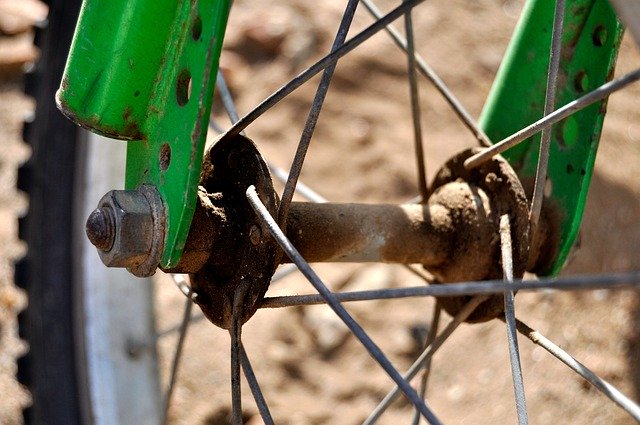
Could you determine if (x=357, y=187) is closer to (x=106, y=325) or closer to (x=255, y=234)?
(x=106, y=325)

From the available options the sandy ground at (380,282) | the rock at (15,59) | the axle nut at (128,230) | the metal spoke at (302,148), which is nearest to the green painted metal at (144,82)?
the axle nut at (128,230)

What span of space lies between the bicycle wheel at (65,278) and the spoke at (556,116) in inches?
30.1

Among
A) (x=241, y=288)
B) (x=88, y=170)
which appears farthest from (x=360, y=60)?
(x=241, y=288)

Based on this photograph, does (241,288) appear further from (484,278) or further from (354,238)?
(484,278)

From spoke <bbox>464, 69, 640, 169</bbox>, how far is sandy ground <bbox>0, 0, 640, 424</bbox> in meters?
0.94

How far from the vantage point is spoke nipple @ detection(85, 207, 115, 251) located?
3.10ft

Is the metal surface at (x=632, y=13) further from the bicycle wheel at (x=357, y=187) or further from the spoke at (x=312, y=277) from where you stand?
the bicycle wheel at (x=357, y=187)

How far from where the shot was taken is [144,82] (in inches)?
39.9

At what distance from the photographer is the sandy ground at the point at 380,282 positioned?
197 cm

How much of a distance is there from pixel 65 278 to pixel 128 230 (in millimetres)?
737

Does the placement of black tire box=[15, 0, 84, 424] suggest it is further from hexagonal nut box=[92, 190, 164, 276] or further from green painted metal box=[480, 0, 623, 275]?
green painted metal box=[480, 0, 623, 275]

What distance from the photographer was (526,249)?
3.58 ft

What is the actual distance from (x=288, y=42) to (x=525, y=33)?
171 cm

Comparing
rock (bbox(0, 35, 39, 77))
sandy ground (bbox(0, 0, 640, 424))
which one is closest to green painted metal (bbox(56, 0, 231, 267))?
sandy ground (bbox(0, 0, 640, 424))
